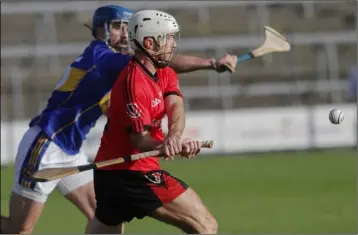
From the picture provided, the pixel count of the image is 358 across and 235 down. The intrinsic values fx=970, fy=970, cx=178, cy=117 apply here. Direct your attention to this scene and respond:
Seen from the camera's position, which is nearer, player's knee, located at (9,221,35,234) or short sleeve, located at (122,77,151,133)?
short sleeve, located at (122,77,151,133)

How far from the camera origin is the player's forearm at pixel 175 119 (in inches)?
235

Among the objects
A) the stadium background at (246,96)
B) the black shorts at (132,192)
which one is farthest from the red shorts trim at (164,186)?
the stadium background at (246,96)

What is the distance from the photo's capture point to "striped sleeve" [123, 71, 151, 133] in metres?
5.95

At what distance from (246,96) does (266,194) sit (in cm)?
864

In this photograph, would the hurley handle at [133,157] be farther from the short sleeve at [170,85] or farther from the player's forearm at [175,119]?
the short sleeve at [170,85]

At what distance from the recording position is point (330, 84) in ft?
69.2

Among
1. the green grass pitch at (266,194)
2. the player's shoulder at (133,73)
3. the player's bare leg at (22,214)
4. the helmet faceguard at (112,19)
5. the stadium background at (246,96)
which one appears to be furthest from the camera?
the stadium background at (246,96)

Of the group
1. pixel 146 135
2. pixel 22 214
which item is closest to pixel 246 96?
pixel 22 214

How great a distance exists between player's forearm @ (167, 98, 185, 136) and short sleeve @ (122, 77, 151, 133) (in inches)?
5.9

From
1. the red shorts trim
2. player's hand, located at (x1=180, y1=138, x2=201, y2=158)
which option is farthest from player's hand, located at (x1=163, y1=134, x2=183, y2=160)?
the red shorts trim

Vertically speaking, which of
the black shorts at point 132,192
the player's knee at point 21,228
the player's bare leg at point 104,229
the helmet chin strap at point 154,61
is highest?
the helmet chin strap at point 154,61

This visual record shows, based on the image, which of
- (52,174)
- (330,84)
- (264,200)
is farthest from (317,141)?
(52,174)

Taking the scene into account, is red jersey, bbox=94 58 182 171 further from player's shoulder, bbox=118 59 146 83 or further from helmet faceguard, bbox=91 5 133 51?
helmet faceguard, bbox=91 5 133 51

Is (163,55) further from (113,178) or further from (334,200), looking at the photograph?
(334,200)
